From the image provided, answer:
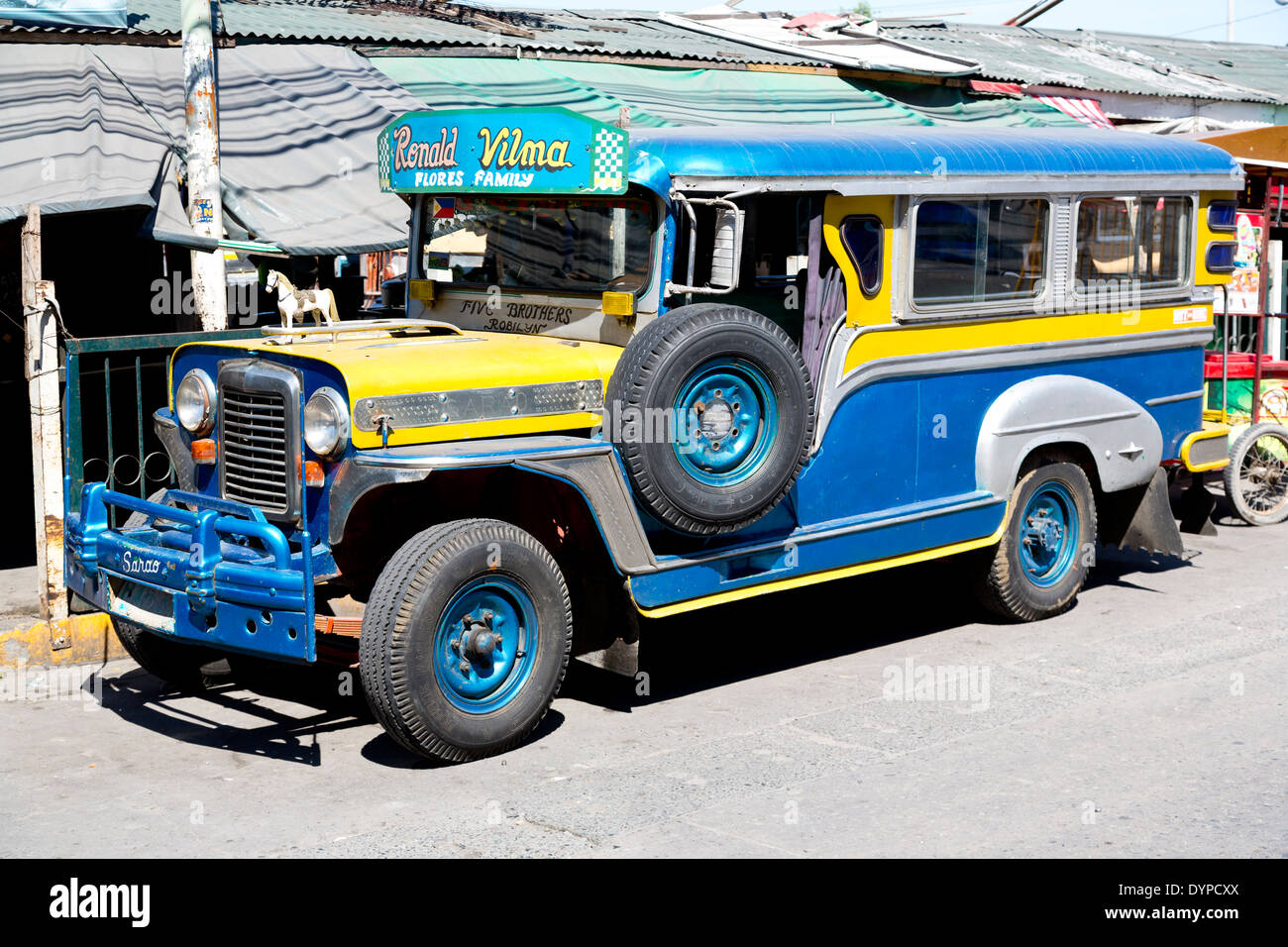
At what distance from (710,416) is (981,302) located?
2037 mm

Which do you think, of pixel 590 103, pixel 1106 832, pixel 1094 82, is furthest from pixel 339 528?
pixel 1094 82

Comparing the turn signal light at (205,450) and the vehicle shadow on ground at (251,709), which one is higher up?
the turn signal light at (205,450)

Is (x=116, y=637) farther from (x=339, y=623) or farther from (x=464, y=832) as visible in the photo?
(x=464, y=832)

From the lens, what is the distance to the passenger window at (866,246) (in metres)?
6.84

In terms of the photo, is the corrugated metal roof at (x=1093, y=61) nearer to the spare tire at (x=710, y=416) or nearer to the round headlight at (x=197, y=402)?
the spare tire at (x=710, y=416)

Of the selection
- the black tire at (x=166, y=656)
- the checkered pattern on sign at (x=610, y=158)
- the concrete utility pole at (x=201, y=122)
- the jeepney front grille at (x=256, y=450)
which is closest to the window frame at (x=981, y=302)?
the checkered pattern on sign at (x=610, y=158)

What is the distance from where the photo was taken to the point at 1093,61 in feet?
62.9

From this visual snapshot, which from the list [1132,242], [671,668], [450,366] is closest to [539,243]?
[450,366]

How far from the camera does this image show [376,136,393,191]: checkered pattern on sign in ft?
24.0

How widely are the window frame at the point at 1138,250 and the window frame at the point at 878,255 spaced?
1.44 m

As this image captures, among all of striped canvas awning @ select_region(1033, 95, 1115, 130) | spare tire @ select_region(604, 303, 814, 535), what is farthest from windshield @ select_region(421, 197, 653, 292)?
striped canvas awning @ select_region(1033, 95, 1115, 130)

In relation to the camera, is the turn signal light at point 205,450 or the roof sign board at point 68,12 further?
the roof sign board at point 68,12

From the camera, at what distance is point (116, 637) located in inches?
289

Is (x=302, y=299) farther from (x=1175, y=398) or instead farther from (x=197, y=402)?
(x=1175, y=398)
